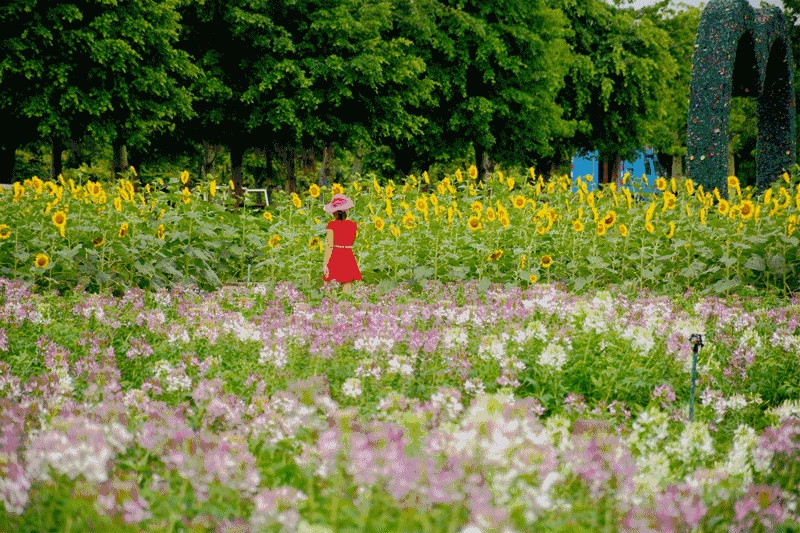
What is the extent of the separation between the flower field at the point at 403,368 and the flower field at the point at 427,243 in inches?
1.6

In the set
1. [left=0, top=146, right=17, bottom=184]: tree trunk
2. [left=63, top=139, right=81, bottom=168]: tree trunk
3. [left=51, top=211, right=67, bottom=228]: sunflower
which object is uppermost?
[left=63, top=139, right=81, bottom=168]: tree trunk

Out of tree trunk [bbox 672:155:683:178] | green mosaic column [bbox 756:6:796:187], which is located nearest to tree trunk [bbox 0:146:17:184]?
green mosaic column [bbox 756:6:796:187]

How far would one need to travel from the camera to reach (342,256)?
32.7 feet

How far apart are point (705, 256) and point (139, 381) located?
20.9ft

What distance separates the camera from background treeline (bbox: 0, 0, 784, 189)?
2247cm

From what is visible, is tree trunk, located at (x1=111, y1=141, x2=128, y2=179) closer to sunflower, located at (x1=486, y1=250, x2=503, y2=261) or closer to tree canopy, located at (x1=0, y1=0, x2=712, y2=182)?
tree canopy, located at (x1=0, y1=0, x2=712, y2=182)

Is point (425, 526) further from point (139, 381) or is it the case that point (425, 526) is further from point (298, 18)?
point (298, 18)

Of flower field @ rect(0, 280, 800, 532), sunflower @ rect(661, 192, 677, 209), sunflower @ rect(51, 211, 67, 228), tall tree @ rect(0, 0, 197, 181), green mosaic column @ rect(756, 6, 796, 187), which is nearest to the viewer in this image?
flower field @ rect(0, 280, 800, 532)

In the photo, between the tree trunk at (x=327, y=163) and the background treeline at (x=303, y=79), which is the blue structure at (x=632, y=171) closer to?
the background treeline at (x=303, y=79)

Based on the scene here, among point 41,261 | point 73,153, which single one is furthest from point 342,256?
point 73,153

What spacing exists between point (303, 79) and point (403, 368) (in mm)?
22252

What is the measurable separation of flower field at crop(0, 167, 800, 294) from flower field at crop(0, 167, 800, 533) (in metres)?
0.04

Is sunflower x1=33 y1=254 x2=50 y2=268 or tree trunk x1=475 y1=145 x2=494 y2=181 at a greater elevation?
tree trunk x1=475 y1=145 x2=494 y2=181

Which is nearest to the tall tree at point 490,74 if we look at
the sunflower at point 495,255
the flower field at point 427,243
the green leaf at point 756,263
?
the flower field at point 427,243
